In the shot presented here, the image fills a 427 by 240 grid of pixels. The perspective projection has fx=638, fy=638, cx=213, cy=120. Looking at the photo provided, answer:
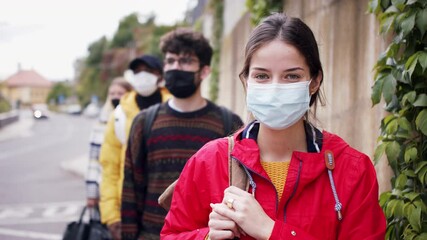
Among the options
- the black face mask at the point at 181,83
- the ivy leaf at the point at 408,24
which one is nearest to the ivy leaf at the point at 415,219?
the ivy leaf at the point at 408,24

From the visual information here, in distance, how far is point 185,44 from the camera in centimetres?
398

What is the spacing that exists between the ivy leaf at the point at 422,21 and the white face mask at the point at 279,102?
2.45ft

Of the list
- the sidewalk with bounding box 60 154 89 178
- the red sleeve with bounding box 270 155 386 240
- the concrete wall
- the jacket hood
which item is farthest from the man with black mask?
the sidewalk with bounding box 60 154 89 178

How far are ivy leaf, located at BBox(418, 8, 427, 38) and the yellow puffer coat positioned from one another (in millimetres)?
2545

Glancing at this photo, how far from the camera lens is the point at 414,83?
2.81 metres

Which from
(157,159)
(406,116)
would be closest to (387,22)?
(406,116)

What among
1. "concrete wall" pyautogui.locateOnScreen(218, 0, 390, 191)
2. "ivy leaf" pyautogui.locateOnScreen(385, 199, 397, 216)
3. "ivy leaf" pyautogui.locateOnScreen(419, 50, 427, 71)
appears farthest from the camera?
"concrete wall" pyautogui.locateOnScreen(218, 0, 390, 191)

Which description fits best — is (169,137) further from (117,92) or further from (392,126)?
(117,92)

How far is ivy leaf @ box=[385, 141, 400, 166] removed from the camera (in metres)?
2.84

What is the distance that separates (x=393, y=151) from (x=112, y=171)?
97.7 inches

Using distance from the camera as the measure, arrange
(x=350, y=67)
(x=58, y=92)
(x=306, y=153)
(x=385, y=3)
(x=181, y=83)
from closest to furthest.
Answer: (x=306, y=153)
(x=385, y=3)
(x=181, y=83)
(x=350, y=67)
(x=58, y=92)

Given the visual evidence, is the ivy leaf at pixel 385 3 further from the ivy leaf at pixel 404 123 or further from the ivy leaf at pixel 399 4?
the ivy leaf at pixel 404 123

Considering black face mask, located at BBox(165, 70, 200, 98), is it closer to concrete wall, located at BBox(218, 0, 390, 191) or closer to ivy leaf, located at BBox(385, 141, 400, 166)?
concrete wall, located at BBox(218, 0, 390, 191)

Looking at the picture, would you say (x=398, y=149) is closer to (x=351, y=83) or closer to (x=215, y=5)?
(x=351, y=83)
